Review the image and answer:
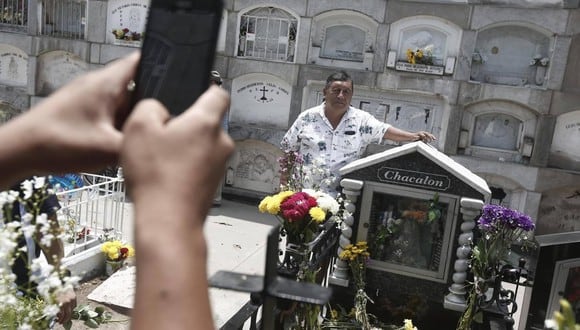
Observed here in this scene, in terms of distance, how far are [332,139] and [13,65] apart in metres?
6.46

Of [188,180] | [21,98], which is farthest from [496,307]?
[21,98]

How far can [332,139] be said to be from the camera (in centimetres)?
338

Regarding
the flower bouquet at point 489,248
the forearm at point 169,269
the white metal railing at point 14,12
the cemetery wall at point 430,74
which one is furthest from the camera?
the white metal railing at point 14,12

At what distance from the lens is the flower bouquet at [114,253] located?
162 inches

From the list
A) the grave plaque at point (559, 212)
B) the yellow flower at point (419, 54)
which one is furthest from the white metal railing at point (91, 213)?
the grave plaque at point (559, 212)

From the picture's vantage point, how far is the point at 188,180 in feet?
1.82

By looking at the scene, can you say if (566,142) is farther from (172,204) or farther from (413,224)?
(172,204)

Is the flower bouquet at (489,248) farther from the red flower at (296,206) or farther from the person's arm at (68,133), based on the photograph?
the person's arm at (68,133)

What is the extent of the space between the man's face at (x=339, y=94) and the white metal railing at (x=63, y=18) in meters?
5.39

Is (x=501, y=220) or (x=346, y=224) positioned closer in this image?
(x=501, y=220)

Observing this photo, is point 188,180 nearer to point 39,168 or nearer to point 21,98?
point 39,168

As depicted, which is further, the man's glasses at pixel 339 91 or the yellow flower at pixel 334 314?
the man's glasses at pixel 339 91

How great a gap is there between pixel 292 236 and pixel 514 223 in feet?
4.04

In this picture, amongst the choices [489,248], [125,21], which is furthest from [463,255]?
[125,21]
